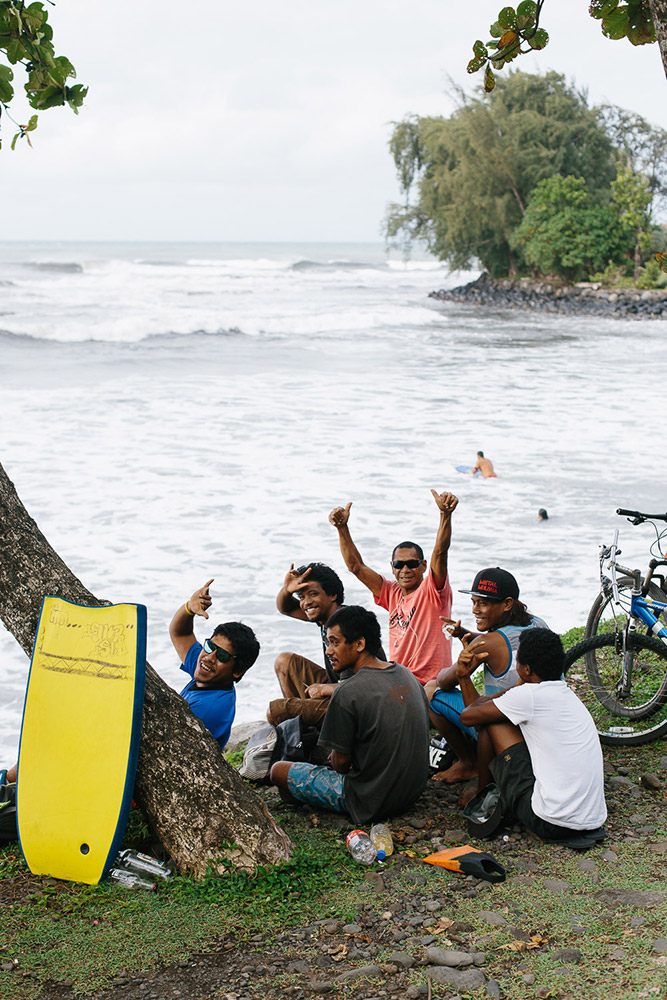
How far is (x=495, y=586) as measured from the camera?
15.9 ft

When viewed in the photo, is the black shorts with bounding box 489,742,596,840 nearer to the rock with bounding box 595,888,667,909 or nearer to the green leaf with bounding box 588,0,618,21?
the rock with bounding box 595,888,667,909

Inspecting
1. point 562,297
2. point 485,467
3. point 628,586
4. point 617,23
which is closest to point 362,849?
point 628,586

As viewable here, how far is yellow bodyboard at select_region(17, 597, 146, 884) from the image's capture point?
12.8 feet

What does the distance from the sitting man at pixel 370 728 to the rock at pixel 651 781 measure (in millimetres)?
1110

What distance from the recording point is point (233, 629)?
4.80 m

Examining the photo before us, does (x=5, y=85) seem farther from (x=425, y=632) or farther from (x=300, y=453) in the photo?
(x=300, y=453)

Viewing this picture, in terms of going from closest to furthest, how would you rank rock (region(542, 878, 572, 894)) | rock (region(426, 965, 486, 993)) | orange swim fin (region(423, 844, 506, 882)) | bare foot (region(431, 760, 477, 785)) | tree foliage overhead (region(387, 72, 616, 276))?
rock (region(426, 965, 486, 993)) → rock (region(542, 878, 572, 894)) → orange swim fin (region(423, 844, 506, 882)) → bare foot (region(431, 760, 477, 785)) → tree foliage overhead (region(387, 72, 616, 276))

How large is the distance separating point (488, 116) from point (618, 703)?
44.5 m

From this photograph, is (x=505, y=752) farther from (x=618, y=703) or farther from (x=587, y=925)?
(x=618, y=703)

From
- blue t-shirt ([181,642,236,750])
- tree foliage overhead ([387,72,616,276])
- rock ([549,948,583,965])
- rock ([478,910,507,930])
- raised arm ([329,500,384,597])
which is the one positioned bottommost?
rock ([478,910,507,930])

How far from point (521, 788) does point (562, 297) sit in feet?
135

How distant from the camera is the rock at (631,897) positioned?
3566mm

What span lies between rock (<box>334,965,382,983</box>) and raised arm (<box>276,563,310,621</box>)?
7.55ft

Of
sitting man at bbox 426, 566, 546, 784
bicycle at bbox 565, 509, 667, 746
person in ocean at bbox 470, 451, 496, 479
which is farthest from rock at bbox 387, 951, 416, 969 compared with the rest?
person in ocean at bbox 470, 451, 496, 479
